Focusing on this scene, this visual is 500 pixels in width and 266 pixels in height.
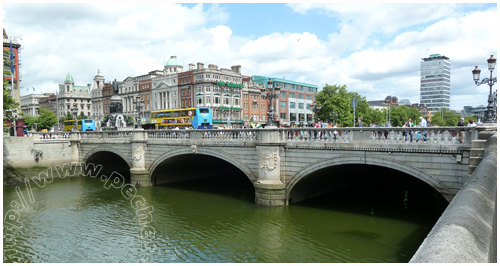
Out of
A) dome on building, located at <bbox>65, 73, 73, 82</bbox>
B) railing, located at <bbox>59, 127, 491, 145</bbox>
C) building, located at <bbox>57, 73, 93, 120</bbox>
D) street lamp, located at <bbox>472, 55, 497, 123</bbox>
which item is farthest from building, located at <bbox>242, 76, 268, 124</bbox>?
dome on building, located at <bbox>65, 73, 73, 82</bbox>

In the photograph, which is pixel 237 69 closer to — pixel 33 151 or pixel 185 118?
pixel 185 118

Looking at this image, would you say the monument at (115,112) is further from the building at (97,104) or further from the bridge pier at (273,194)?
the building at (97,104)

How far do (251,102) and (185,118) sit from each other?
1856 inches

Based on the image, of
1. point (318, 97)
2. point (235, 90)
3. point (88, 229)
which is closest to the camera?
point (88, 229)

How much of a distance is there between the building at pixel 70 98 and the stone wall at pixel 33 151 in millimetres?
106187

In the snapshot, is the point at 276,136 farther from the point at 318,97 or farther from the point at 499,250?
the point at 318,97

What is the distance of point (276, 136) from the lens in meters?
19.2

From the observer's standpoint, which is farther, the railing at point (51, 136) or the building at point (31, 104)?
the building at point (31, 104)

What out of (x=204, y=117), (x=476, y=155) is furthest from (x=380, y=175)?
(x=204, y=117)

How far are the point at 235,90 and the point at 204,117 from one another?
46367 millimetres

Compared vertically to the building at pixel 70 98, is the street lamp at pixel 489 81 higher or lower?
lower

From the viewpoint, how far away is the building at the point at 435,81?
19012 centimetres

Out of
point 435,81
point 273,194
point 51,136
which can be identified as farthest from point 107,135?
point 435,81

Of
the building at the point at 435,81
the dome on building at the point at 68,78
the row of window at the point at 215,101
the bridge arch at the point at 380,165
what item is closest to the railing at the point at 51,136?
the bridge arch at the point at 380,165
